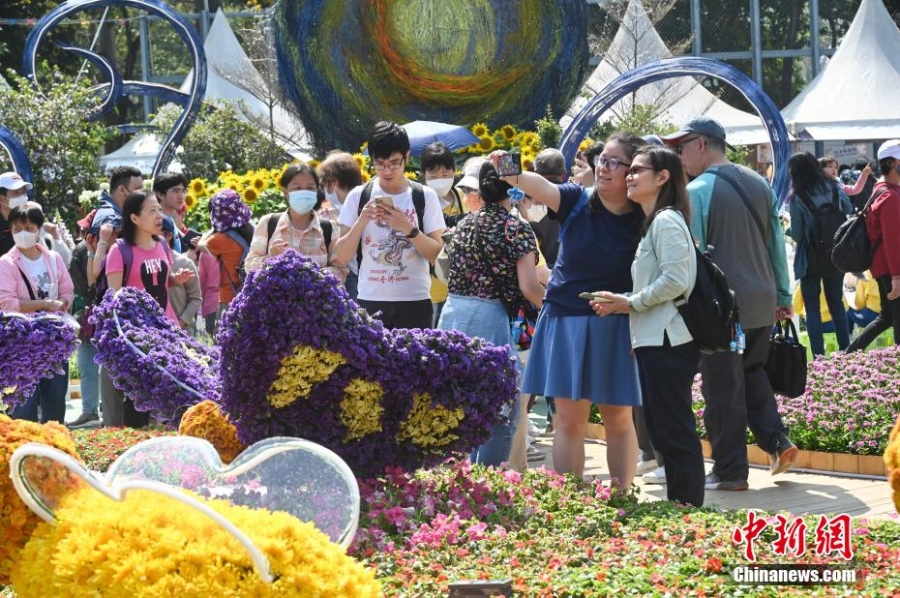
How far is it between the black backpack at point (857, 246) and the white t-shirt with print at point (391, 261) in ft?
13.4

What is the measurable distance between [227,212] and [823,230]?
4998 millimetres

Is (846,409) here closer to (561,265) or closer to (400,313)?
(561,265)

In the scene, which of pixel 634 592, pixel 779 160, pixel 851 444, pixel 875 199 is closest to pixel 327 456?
pixel 634 592

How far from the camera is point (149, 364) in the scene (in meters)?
6.27

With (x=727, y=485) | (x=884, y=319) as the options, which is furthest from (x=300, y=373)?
(x=884, y=319)

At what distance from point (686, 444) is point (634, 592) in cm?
159

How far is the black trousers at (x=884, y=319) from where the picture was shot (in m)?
9.85

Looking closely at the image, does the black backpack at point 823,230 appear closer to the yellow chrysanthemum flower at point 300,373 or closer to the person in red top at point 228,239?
the person in red top at point 228,239

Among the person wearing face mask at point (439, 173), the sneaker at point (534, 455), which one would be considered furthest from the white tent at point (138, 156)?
the sneaker at point (534, 455)

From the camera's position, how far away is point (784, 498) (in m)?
6.82

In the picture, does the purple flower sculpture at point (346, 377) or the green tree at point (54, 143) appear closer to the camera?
the purple flower sculpture at point (346, 377)

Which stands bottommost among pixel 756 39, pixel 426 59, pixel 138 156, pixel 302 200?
pixel 302 200

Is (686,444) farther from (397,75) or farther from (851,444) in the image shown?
(397,75)

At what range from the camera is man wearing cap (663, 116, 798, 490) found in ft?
22.6
